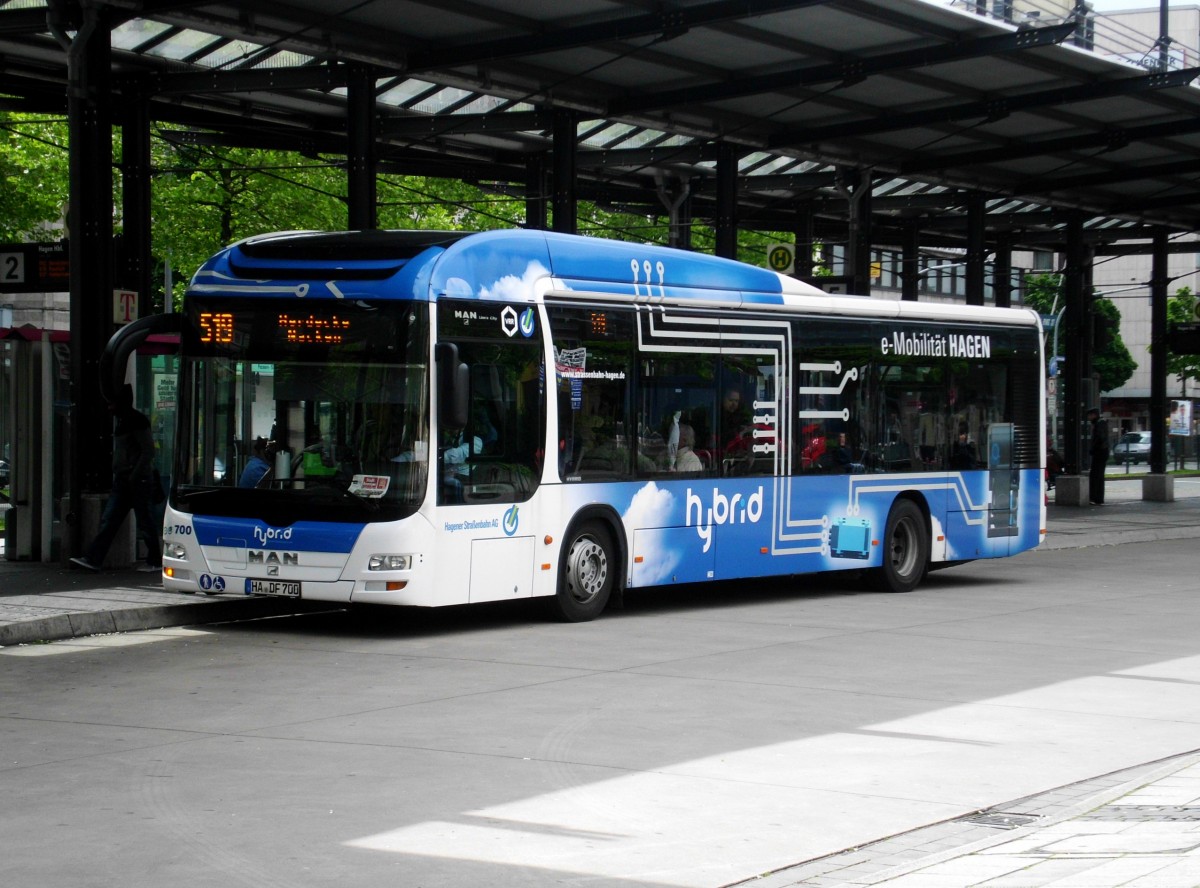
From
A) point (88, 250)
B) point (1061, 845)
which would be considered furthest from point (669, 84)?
point (1061, 845)

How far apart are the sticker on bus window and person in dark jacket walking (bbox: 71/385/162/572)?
4794 mm

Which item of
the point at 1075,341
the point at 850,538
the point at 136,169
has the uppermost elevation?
the point at 136,169

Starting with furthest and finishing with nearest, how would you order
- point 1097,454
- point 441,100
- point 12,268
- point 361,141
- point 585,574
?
point 1097,454 → point 441,100 → point 361,141 → point 12,268 → point 585,574

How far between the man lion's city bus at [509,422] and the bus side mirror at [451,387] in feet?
0.07

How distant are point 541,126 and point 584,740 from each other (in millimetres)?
16746

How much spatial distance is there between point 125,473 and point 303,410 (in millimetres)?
4604

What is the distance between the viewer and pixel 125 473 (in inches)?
675

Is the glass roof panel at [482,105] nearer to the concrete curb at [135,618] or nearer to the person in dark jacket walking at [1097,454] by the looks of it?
the concrete curb at [135,618]

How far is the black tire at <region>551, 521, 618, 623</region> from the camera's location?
14477 mm

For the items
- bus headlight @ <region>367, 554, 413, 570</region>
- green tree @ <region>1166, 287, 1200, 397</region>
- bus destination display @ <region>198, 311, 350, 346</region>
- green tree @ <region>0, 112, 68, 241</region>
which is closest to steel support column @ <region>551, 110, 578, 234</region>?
bus destination display @ <region>198, 311, 350, 346</region>

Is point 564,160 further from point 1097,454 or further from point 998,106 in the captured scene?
point 1097,454

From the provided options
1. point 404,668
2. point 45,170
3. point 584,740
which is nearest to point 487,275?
point 404,668

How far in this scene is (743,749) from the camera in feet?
28.9

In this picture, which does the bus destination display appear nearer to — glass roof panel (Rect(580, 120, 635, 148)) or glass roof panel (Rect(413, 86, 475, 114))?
glass roof panel (Rect(413, 86, 475, 114))
